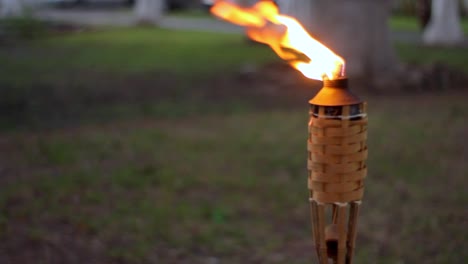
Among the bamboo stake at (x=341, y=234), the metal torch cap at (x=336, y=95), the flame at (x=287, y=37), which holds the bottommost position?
the bamboo stake at (x=341, y=234)

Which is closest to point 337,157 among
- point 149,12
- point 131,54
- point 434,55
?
point 434,55

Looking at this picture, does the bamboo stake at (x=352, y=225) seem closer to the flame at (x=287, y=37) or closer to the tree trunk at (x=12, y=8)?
the flame at (x=287, y=37)

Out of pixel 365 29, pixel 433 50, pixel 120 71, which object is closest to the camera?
pixel 365 29

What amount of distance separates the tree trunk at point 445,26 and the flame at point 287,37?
16123mm

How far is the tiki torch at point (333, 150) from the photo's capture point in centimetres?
279

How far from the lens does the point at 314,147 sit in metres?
2.83

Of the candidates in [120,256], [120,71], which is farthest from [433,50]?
[120,256]

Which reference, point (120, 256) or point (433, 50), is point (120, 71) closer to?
point (433, 50)

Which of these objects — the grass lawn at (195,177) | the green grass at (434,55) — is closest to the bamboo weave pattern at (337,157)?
the grass lawn at (195,177)

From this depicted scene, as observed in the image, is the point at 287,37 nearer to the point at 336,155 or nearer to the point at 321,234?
the point at 336,155

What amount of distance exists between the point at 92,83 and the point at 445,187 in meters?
7.60

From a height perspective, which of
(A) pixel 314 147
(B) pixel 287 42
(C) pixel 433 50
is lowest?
(C) pixel 433 50

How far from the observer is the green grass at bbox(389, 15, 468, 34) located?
78.8 feet

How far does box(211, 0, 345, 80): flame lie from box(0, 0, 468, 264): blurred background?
1.64 feet
